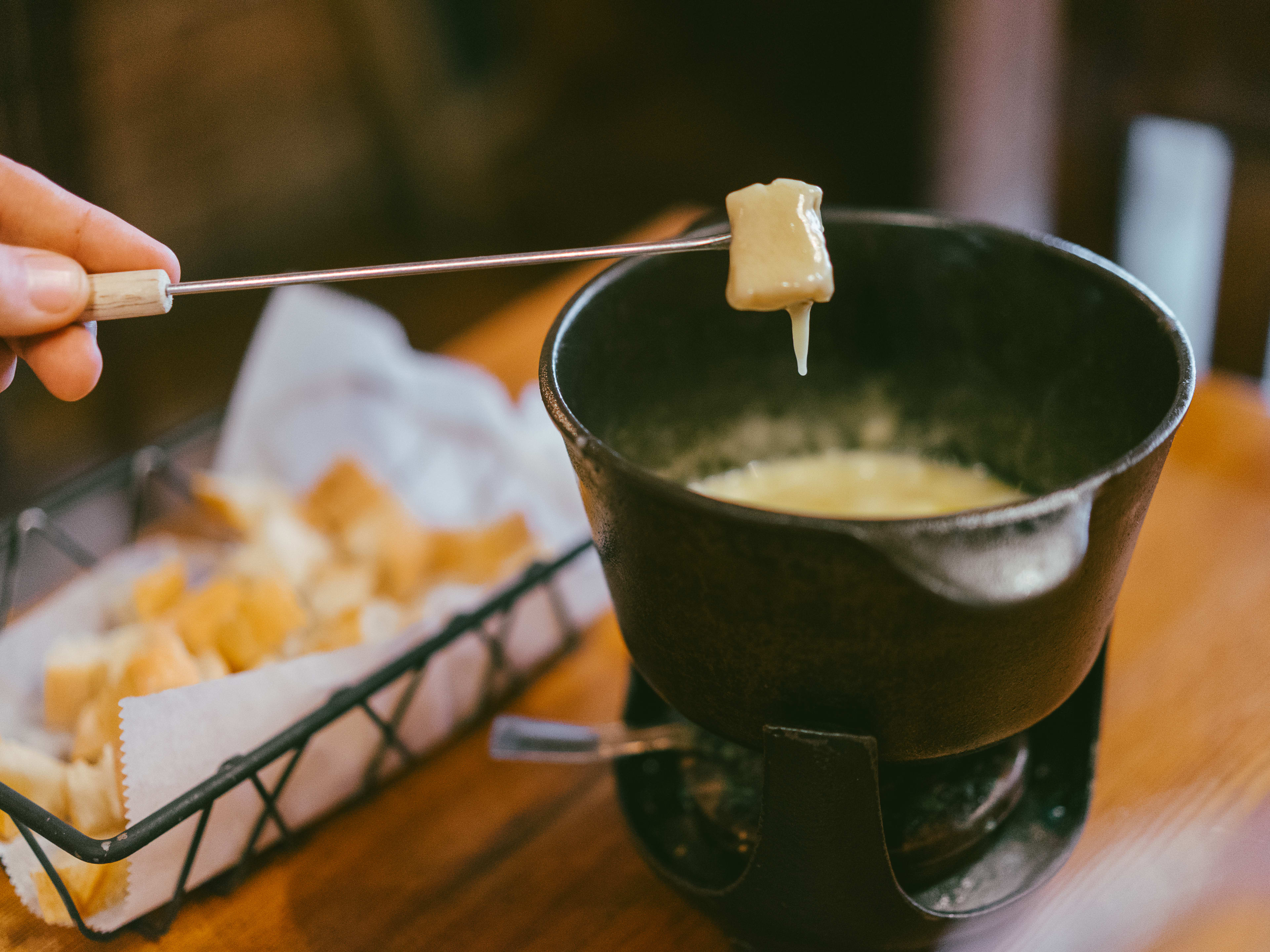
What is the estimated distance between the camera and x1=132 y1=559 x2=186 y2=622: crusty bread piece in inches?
30.4

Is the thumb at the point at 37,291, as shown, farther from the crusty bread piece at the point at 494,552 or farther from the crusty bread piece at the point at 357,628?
the crusty bread piece at the point at 494,552

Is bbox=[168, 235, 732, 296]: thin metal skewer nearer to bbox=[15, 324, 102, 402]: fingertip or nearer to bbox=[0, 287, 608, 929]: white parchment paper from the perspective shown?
bbox=[15, 324, 102, 402]: fingertip

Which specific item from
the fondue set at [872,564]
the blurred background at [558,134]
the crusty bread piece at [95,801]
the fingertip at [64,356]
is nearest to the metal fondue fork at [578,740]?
the fondue set at [872,564]

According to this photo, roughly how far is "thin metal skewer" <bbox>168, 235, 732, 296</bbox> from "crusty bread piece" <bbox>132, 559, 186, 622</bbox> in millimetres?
309

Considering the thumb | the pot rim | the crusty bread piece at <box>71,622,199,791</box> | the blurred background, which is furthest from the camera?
the blurred background

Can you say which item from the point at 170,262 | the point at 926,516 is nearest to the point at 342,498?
the point at 170,262

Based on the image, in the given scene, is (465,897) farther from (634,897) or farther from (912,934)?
(912,934)

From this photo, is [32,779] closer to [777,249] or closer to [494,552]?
[494,552]

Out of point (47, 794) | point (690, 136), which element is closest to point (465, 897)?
point (47, 794)

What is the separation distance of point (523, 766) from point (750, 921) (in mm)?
229

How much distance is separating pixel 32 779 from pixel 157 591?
0.18 m

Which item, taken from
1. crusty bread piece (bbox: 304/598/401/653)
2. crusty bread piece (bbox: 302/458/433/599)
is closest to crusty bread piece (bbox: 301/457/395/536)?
crusty bread piece (bbox: 302/458/433/599)

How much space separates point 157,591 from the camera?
0.78 metres

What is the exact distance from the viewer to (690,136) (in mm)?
3227
